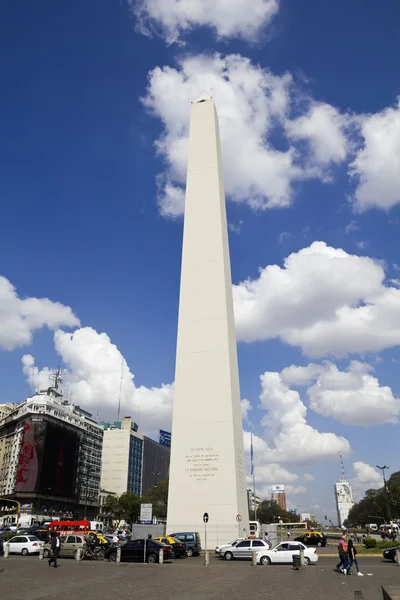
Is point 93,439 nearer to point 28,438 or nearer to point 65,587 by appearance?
point 28,438

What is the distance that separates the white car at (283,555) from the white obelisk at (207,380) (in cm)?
699

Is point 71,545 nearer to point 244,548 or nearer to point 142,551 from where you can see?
point 142,551

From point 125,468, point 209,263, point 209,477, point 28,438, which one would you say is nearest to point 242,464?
point 209,477

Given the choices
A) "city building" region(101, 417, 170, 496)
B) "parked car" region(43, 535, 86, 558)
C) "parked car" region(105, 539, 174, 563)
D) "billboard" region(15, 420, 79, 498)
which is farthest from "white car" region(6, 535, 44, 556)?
"city building" region(101, 417, 170, 496)

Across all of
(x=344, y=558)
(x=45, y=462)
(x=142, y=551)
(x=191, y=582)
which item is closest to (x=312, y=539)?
(x=142, y=551)

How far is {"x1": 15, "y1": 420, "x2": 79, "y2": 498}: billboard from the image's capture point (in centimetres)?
9225

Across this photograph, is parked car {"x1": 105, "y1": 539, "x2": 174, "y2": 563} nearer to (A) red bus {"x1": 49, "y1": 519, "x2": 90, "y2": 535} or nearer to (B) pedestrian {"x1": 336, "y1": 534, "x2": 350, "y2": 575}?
(B) pedestrian {"x1": 336, "y1": 534, "x2": 350, "y2": 575}

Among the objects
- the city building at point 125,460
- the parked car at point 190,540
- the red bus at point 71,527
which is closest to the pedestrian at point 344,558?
the parked car at point 190,540

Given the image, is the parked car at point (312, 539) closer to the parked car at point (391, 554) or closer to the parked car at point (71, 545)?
the parked car at point (391, 554)

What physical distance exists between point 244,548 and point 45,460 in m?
75.5

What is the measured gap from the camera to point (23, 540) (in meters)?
34.1

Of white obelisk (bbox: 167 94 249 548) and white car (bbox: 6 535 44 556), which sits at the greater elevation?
white obelisk (bbox: 167 94 249 548)

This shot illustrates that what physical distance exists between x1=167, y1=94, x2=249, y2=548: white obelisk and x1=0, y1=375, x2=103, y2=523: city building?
64.9 metres

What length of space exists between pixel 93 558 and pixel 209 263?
22.8 metres
